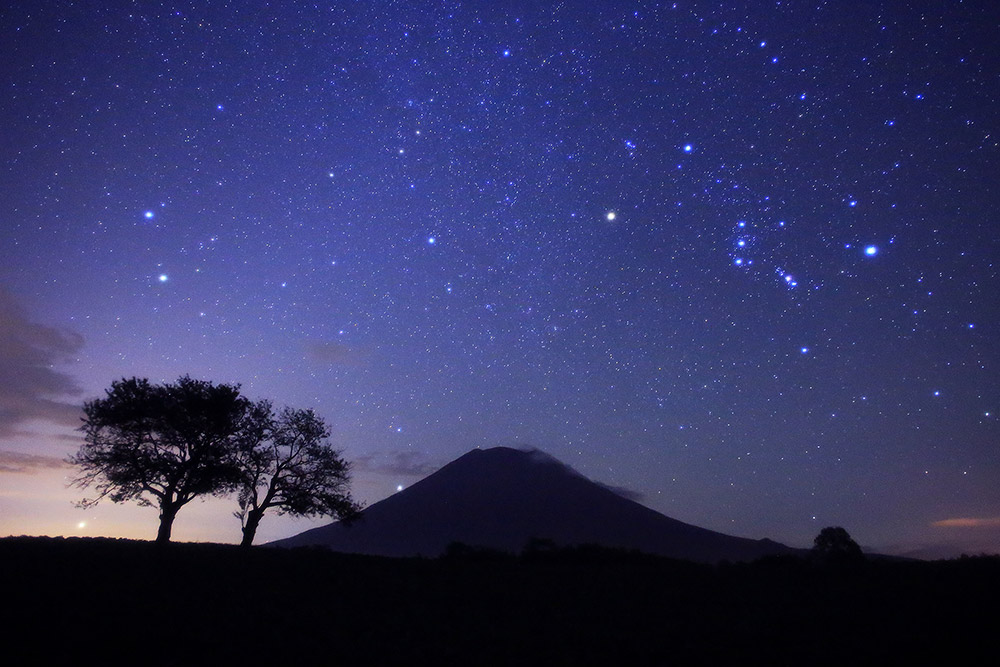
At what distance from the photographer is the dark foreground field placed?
11625mm

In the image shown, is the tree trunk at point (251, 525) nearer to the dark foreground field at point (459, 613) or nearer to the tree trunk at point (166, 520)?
the tree trunk at point (166, 520)

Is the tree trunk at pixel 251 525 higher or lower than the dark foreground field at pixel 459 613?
higher

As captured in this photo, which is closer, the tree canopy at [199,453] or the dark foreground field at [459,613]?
the dark foreground field at [459,613]

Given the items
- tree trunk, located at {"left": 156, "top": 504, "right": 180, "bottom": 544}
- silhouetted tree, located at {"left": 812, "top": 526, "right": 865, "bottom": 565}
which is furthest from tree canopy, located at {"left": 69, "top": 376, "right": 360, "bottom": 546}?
silhouetted tree, located at {"left": 812, "top": 526, "right": 865, "bottom": 565}

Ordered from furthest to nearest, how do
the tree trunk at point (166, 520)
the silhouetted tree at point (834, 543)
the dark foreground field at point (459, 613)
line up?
1. the silhouetted tree at point (834, 543)
2. the tree trunk at point (166, 520)
3. the dark foreground field at point (459, 613)

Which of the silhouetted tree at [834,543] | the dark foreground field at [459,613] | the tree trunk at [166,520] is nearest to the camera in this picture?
the dark foreground field at [459,613]

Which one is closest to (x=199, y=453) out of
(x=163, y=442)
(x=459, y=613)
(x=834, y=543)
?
(x=163, y=442)

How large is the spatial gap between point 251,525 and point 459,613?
2320cm

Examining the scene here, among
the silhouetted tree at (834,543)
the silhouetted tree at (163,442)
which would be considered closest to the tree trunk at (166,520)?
the silhouetted tree at (163,442)

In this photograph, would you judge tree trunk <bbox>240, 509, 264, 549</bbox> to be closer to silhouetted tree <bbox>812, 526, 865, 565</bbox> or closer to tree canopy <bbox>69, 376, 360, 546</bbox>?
tree canopy <bbox>69, 376, 360, 546</bbox>

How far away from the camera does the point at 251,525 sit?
3422cm

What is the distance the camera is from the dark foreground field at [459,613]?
11.6m

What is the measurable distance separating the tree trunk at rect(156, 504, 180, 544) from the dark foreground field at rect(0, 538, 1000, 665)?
8.62m

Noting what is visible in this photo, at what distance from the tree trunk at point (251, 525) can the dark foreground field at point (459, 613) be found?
36.6ft
